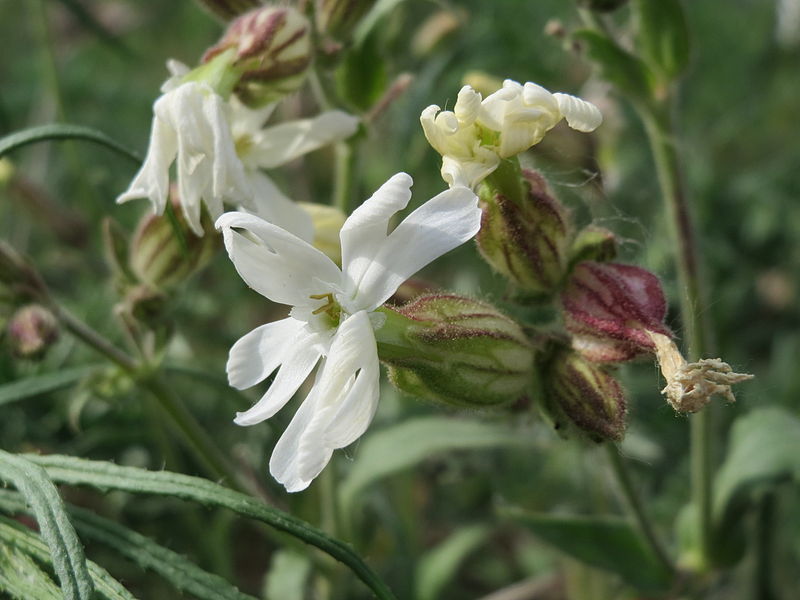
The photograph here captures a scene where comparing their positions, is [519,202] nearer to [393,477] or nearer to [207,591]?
[207,591]

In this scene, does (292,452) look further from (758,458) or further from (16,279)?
(758,458)

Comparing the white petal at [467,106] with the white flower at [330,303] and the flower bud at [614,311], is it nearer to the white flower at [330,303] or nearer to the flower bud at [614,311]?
the white flower at [330,303]

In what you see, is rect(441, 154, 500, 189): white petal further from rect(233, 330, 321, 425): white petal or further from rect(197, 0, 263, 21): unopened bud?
rect(197, 0, 263, 21): unopened bud

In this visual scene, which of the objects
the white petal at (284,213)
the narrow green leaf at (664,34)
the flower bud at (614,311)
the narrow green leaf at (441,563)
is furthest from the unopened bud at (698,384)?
the narrow green leaf at (441,563)

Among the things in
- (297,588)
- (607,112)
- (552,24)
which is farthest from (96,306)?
(607,112)

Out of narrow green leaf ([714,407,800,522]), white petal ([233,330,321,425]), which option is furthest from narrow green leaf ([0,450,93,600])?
narrow green leaf ([714,407,800,522])
